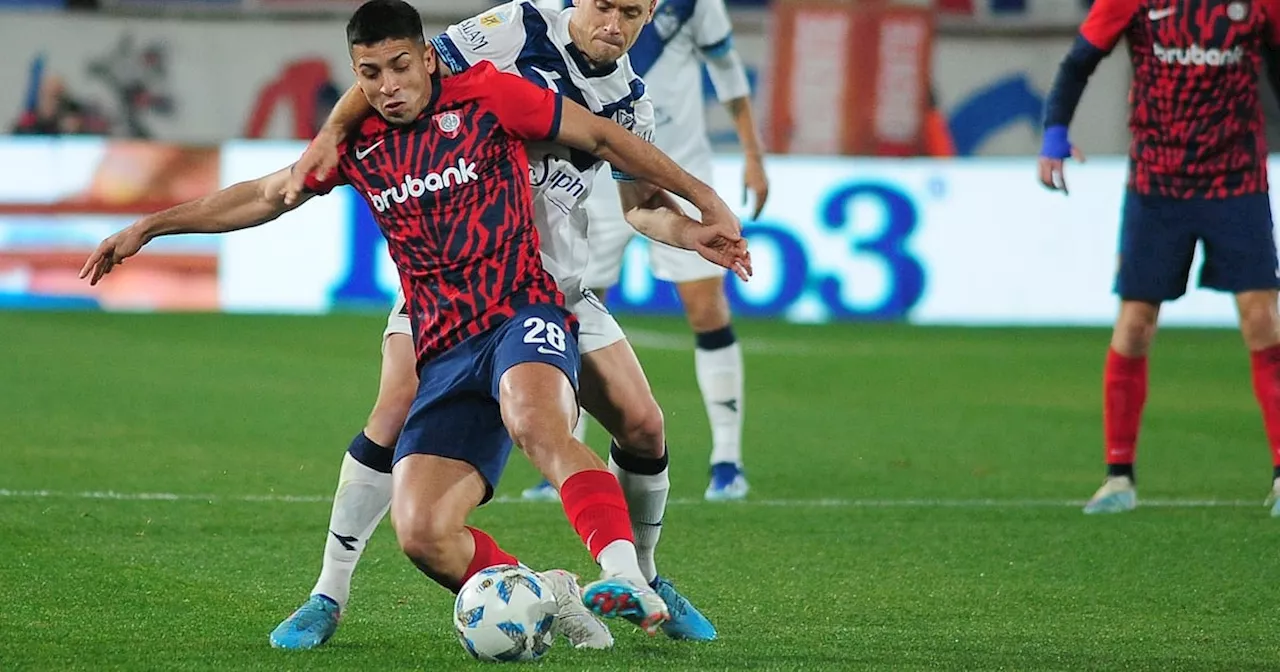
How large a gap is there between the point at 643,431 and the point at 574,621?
19.4 inches

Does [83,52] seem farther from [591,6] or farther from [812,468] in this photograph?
[591,6]

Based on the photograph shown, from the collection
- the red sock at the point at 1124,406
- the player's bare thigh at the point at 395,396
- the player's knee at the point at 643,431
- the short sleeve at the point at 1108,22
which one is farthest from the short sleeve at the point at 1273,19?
the player's bare thigh at the point at 395,396

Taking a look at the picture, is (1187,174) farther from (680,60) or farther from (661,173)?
(661,173)

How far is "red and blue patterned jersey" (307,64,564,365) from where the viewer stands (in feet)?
14.4

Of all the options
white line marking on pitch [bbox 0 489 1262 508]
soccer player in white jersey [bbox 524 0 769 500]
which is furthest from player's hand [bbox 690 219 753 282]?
soccer player in white jersey [bbox 524 0 769 500]

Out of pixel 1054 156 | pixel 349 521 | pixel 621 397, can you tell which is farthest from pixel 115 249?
pixel 1054 156

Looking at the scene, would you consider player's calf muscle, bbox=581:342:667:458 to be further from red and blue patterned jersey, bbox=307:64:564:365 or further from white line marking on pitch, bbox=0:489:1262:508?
white line marking on pitch, bbox=0:489:1262:508

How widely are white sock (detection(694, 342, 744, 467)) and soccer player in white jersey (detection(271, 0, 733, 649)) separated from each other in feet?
7.77

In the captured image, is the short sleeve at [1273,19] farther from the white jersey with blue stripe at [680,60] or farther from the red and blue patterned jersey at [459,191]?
the red and blue patterned jersey at [459,191]

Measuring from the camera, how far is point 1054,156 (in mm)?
6723

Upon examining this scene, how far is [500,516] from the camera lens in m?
6.39

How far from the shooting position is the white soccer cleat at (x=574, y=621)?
14.2 ft

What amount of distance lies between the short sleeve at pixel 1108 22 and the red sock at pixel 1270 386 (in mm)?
1177

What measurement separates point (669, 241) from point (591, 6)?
0.60 meters
